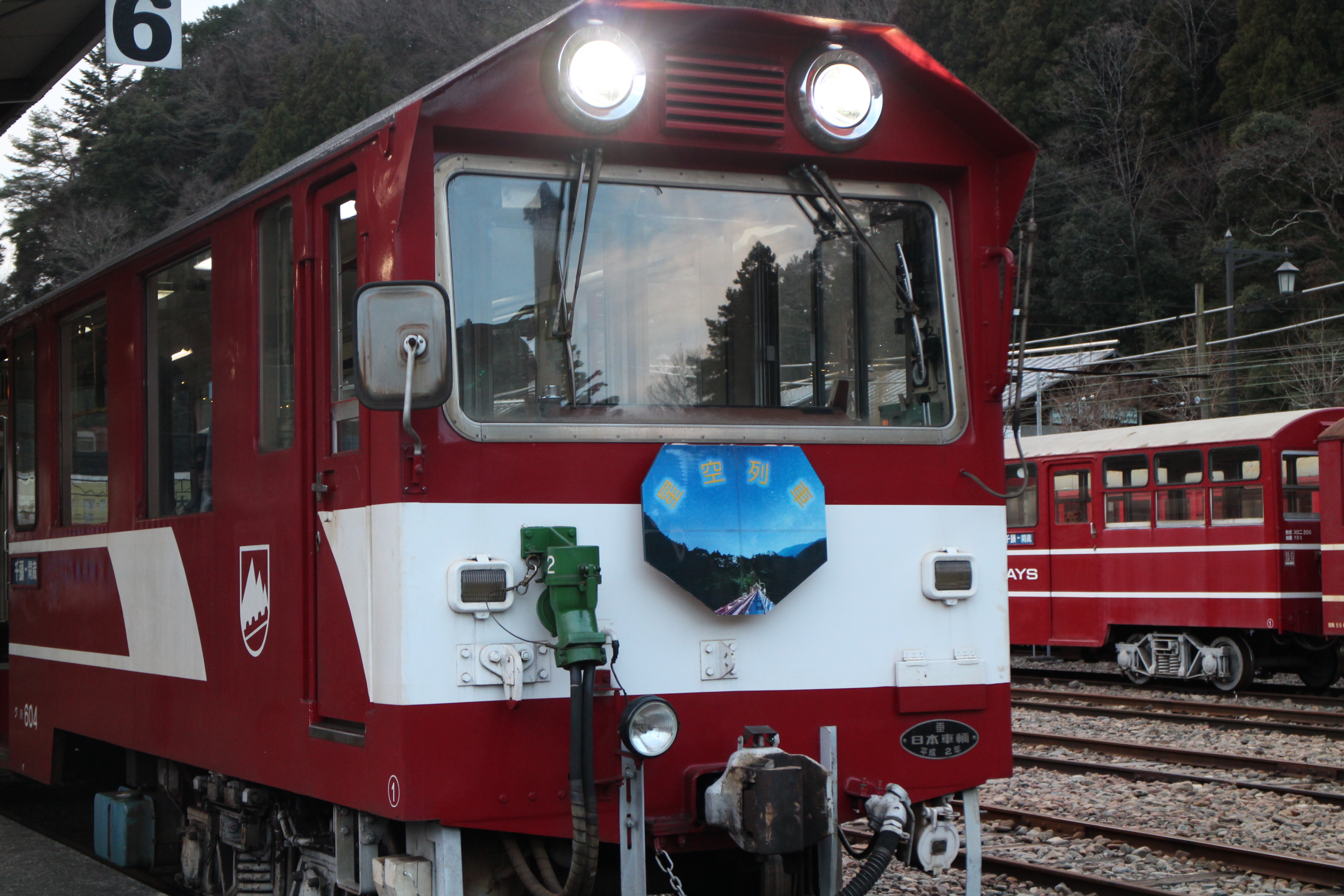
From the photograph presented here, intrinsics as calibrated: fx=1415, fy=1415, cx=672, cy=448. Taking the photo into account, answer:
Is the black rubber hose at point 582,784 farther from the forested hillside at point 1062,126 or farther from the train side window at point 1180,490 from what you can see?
the forested hillside at point 1062,126

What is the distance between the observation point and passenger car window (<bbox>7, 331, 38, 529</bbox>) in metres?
7.45

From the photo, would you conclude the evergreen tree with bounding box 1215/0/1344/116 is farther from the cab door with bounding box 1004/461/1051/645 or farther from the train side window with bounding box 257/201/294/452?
the train side window with bounding box 257/201/294/452

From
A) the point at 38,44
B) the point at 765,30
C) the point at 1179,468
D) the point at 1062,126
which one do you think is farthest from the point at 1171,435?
the point at 1062,126

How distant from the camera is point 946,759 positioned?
4.69m

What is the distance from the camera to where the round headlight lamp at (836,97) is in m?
4.57

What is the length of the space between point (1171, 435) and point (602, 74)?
13.8 metres

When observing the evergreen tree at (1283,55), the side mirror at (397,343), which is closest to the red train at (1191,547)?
the side mirror at (397,343)

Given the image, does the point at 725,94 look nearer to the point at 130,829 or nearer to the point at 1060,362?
the point at 130,829

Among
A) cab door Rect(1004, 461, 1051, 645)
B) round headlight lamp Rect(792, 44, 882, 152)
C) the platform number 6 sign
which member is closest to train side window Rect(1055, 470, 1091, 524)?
cab door Rect(1004, 461, 1051, 645)

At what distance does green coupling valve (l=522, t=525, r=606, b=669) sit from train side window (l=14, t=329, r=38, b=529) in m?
4.37

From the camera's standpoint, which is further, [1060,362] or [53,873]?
[1060,362]

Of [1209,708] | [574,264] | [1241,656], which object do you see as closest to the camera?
[574,264]

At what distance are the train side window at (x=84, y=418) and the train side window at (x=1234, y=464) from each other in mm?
12762

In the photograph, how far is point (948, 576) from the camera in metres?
4.69
